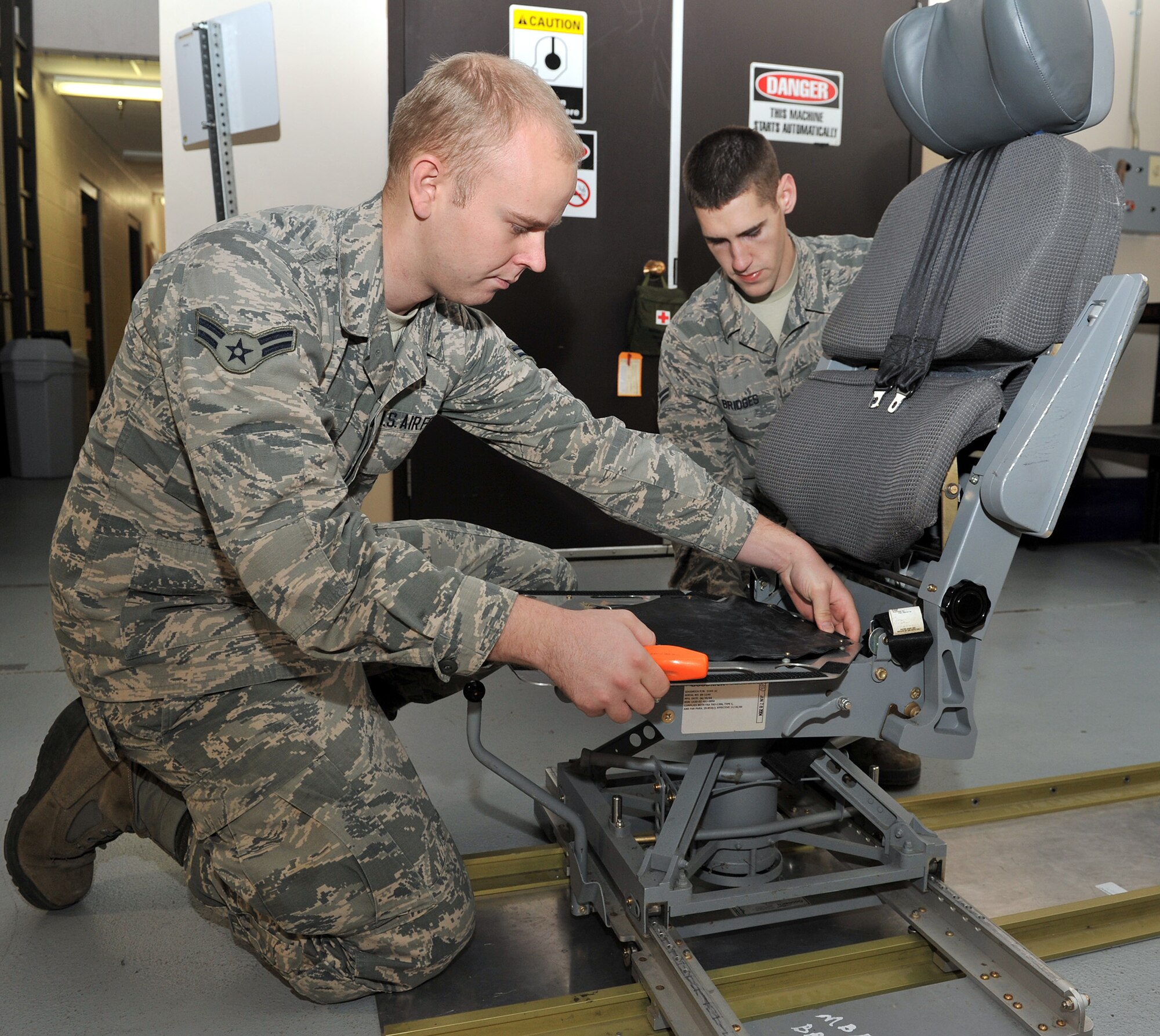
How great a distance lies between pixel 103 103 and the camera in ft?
28.5

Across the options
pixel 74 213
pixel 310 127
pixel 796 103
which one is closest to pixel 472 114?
pixel 310 127

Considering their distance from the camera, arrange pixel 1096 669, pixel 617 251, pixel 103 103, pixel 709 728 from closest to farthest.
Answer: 1. pixel 709 728
2. pixel 1096 669
3. pixel 617 251
4. pixel 103 103

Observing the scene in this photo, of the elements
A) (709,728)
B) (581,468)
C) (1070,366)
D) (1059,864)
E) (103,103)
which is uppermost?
(103,103)

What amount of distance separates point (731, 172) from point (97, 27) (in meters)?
6.43

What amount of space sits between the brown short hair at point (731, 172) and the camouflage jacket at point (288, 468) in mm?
683

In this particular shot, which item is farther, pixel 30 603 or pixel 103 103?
pixel 103 103

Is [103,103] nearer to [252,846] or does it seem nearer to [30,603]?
[30,603]

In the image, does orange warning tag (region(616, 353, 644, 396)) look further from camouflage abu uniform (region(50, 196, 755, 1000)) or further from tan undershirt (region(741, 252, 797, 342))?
camouflage abu uniform (region(50, 196, 755, 1000))

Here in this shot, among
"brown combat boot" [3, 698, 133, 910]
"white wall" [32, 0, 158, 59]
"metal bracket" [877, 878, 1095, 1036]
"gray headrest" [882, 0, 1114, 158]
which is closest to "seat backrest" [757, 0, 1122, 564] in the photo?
"gray headrest" [882, 0, 1114, 158]

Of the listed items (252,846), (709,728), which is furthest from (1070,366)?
(252,846)

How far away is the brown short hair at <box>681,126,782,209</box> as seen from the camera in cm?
207

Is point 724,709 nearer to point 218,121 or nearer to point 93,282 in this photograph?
point 218,121

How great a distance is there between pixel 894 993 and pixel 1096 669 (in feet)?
5.76

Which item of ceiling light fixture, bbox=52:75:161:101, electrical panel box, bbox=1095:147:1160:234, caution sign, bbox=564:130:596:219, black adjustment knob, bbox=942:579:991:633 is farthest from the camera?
ceiling light fixture, bbox=52:75:161:101
